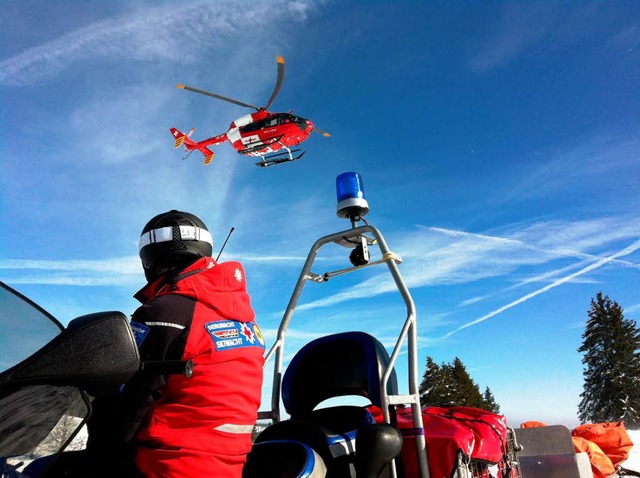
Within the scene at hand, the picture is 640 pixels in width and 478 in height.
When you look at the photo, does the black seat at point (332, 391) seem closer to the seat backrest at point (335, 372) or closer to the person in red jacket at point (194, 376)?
the seat backrest at point (335, 372)

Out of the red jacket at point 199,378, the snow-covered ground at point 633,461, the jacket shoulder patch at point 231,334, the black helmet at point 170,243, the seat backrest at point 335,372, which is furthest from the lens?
the snow-covered ground at point 633,461

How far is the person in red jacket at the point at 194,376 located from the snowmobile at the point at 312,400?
17 cm

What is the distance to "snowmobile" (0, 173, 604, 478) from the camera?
1.36m

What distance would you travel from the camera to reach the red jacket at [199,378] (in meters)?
2.16

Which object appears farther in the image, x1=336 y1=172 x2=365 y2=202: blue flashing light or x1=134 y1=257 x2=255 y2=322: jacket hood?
x1=336 y1=172 x2=365 y2=202: blue flashing light

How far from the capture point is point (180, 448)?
7.07ft

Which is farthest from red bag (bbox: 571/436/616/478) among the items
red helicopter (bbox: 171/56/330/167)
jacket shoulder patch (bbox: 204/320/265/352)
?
red helicopter (bbox: 171/56/330/167)

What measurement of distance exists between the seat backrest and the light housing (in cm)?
122

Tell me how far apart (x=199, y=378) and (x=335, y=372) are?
192 centimetres

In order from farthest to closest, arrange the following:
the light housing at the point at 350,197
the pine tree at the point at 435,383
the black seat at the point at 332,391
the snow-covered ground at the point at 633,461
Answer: the pine tree at the point at 435,383 < the snow-covered ground at the point at 633,461 < the light housing at the point at 350,197 < the black seat at the point at 332,391

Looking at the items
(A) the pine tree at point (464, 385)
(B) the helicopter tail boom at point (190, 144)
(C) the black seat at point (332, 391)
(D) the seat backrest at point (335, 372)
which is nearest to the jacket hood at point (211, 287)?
(C) the black seat at point (332, 391)

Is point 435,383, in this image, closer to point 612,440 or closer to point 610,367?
point 610,367

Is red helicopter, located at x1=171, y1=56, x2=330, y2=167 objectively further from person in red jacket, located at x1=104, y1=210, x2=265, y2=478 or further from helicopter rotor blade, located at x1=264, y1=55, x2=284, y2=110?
person in red jacket, located at x1=104, y1=210, x2=265, y2=478

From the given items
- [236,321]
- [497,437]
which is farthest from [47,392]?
[497,437]
